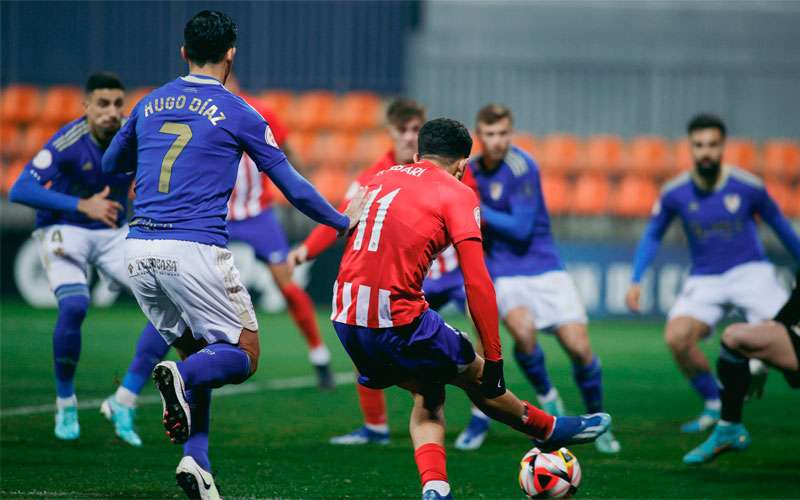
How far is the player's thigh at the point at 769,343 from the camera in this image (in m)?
6.29

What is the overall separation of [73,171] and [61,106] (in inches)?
490

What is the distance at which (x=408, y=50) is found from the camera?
19703 millimetres

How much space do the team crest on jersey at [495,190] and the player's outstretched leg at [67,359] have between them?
2.61 meters

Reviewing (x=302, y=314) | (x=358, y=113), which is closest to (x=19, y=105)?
(x=358, y=113)

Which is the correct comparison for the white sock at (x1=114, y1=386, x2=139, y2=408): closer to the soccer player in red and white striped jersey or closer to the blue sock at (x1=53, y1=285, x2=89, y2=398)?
the blue sock at (x1=53, y1=285, x2=89, y2=398)

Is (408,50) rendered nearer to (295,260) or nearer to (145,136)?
(295,260)

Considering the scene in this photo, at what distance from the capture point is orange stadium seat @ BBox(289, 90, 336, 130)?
61.0ft

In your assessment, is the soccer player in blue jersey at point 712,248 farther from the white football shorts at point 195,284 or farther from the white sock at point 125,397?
the white football shorts at point 195,284

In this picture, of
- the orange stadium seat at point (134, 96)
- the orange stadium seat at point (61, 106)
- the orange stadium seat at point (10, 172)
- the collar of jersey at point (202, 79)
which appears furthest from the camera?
the orange stadium seat at point (61, 106)

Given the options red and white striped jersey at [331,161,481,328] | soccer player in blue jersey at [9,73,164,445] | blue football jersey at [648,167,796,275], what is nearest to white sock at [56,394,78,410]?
soccer player in blue jersey at [9,73,164,445]

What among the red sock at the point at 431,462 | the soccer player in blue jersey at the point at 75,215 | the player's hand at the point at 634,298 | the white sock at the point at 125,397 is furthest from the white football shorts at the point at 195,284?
the player's hand at the point at 634,298

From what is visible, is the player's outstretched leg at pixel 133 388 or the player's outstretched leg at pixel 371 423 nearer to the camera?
the player's outstretched leg at pixel 133 388

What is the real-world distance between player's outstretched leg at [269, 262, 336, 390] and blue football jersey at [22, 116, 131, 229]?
7.32ft

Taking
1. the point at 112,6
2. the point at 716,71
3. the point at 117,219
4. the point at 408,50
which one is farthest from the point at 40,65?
the point at 117,219
